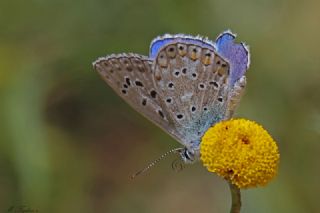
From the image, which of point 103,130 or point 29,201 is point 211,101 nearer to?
point 29,201

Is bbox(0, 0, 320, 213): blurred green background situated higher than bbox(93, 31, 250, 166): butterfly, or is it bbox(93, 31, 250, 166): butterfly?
bbox(93, 31, 250, 166): butterfly

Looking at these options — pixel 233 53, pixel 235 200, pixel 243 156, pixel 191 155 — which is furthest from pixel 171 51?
pixel 235 200

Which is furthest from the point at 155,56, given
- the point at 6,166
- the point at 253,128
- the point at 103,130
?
the point at 103,130

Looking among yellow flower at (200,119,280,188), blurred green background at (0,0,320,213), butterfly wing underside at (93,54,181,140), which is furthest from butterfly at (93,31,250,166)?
blurred green background at (0,0,320,213)
